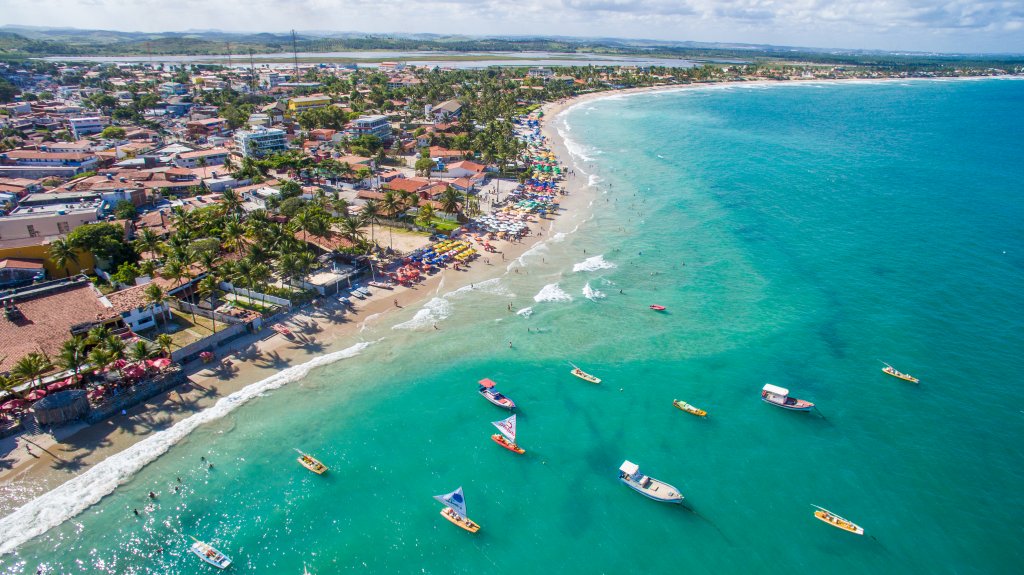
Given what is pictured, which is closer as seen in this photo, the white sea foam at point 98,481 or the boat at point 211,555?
the boat at point 211,555

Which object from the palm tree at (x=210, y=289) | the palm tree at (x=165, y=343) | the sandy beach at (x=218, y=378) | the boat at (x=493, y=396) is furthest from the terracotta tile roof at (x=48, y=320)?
the boat at (x=493, y=396)

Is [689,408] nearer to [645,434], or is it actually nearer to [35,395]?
[645,434]

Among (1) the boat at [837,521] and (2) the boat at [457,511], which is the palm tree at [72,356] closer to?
(2) the boat at [457,511]

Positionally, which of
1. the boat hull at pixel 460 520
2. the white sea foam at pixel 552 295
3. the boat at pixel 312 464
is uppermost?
the white sea foam at pixel 552 295

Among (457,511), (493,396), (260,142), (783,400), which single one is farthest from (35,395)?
(260,142)

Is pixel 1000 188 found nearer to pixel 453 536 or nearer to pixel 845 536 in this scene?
pixel 845 536

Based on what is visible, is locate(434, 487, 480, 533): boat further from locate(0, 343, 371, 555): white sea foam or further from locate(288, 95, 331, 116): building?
locate(288, 95, 331, 116): building
